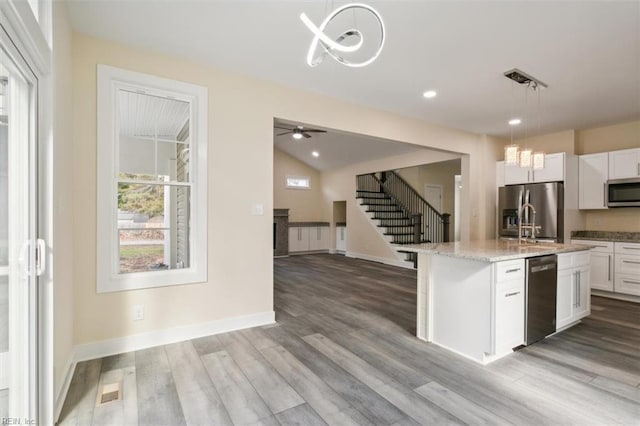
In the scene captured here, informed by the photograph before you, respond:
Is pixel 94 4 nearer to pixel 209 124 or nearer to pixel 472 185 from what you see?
pixel 209 124

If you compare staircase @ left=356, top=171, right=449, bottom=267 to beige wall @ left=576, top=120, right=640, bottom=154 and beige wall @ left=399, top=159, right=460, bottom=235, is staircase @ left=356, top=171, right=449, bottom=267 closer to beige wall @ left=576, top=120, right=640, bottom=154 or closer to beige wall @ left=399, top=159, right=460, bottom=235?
beige wall @ left=399, top=159, right=460, bottom=235

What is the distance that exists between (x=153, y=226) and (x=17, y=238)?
153cm

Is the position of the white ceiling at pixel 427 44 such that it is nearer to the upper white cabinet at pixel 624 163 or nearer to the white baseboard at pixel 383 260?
the upper white cabinet at pixel 624 163

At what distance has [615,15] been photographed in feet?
7.72

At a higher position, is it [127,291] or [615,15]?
[615,15]

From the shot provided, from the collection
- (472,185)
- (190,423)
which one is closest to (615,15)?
(472,185)

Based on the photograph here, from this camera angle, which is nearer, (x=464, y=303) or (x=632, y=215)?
(x=464, y=303)

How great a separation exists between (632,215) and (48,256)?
7.19 metres

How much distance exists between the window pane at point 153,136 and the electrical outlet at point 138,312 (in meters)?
1.22

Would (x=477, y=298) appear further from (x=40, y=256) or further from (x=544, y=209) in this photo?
(x=544, y=209)

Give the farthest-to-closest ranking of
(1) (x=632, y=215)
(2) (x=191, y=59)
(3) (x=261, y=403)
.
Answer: (1) (x=632, y=215) → (2) (x=191, y=59) → (3) (x=261, y=403)

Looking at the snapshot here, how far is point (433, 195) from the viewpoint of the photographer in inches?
358

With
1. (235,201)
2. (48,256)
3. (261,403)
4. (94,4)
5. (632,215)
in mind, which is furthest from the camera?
(632,215)

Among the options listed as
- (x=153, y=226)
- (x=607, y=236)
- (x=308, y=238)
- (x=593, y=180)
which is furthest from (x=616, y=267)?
(x=308, y=238)
